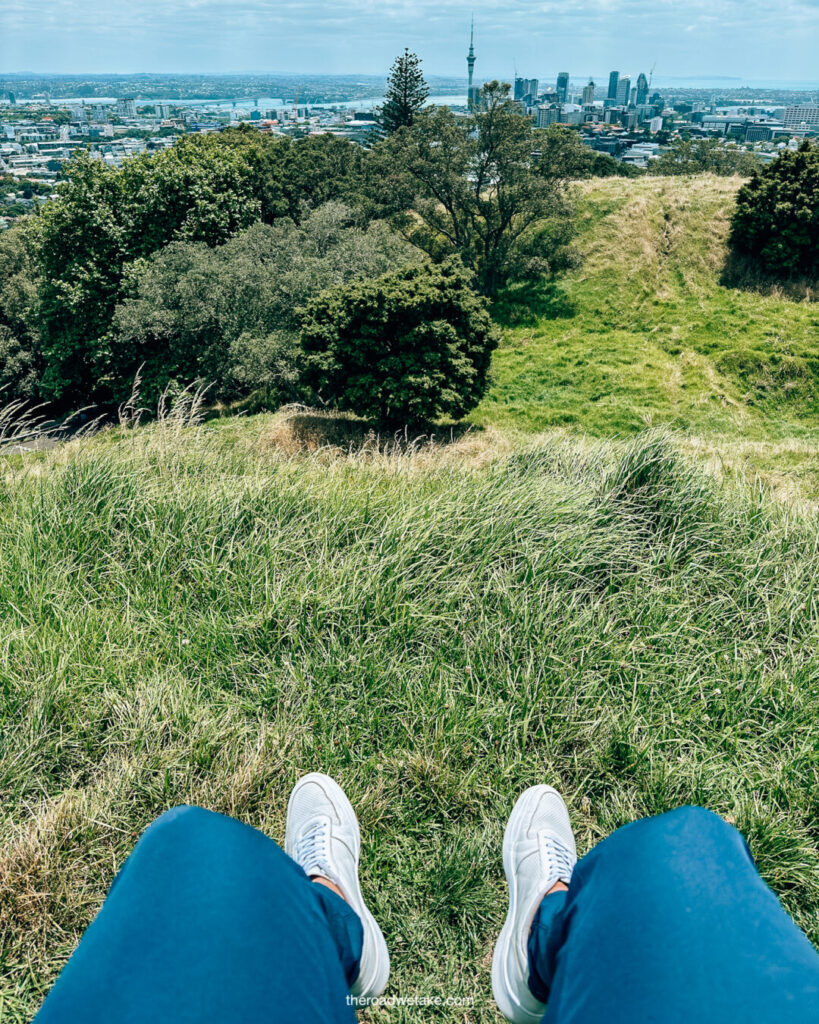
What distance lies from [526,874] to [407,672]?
3.99ft

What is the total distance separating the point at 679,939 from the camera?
1.23m

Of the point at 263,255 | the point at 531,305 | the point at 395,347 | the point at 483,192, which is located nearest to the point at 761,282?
the point at 531,305

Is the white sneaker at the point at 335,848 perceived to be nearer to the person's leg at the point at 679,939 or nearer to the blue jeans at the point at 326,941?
the blue jeans at the point at 326,941

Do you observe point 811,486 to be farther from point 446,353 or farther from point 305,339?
point 305,339

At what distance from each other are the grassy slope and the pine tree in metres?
20.9

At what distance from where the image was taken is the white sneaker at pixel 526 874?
2004mm

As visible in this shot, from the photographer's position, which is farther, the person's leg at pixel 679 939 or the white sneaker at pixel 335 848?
the white sneaker at pixel 335 848

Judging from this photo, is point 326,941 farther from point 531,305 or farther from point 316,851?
point 531,305

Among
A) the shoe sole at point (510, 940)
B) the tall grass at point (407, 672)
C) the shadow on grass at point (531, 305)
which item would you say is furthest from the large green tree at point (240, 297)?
the shoe sole at point (510, 940)

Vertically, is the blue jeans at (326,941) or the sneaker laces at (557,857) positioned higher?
the blue jeans at (326,941)

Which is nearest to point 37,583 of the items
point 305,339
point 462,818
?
point 462,818

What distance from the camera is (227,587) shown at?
383 cm

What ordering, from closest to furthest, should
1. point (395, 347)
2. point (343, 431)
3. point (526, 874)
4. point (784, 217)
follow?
point (526, 874), point (395, 347), point (343, 431), point (784, 217)

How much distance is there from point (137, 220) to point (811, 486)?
76.9 feet
